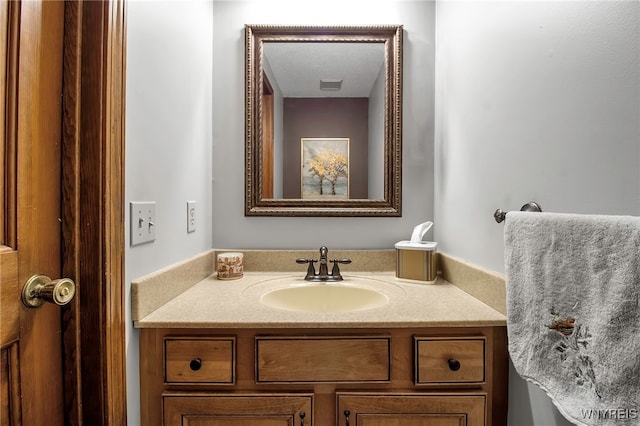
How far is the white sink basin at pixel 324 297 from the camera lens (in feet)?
3.86

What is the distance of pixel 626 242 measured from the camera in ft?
1.74

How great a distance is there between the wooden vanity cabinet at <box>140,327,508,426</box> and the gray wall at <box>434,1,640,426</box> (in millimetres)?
167

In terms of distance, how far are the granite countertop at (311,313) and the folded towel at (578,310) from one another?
0.19 m

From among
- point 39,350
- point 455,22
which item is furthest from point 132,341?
point 455,22

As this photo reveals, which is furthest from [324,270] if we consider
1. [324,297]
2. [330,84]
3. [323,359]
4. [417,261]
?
[330,84]

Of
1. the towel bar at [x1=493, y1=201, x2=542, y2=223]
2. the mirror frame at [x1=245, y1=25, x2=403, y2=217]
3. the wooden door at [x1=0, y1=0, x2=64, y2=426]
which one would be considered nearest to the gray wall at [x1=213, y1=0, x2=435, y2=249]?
the mirror frame at [x1=245, y1=25, x2=403, y2=217]

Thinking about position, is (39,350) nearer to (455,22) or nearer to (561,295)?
(561,295)

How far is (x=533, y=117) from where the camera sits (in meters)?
0.82

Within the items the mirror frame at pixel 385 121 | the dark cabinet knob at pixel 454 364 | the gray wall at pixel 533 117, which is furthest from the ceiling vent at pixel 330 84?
the dark cabinet knob at pixel 454 364

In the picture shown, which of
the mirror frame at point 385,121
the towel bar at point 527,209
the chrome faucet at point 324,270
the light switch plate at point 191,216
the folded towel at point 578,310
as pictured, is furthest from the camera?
the mirror frame at point 385,121

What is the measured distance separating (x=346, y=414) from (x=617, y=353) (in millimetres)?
609

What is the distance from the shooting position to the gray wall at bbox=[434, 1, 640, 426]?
60cm

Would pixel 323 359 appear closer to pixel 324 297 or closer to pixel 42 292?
pixel 324 297

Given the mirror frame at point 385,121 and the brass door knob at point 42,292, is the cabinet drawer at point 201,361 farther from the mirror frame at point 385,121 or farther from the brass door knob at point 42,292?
the mirror frame at point 385,121
